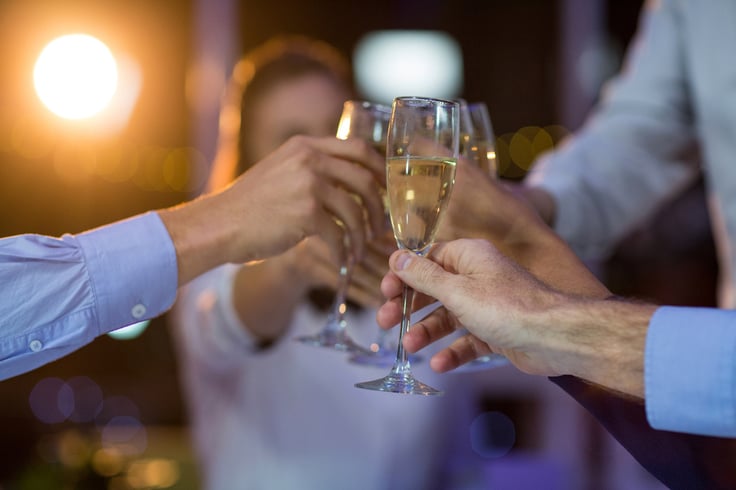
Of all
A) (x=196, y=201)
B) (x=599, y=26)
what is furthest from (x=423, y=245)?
(x=599, y=26)

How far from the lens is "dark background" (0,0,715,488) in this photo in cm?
543

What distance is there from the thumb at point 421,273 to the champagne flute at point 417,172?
0.25 ft

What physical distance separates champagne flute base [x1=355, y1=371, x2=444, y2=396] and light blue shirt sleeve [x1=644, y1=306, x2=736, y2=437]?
0.27 m

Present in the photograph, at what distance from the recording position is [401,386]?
1087mm

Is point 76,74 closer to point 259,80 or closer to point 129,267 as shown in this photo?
point 259,80

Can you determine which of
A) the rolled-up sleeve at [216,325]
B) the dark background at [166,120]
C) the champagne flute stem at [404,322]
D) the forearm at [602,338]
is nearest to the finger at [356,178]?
the champagne flute stem at [404,322]

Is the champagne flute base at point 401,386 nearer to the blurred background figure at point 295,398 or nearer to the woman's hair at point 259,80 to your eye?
the blurred background figure at point 295,398

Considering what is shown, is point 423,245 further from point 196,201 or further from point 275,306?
point 275,306

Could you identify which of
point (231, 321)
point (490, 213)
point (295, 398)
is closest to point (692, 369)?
point (490, 213)

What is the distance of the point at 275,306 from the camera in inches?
79.4

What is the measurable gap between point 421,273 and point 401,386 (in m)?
0.17

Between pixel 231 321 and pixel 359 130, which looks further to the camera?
pixel 231 321

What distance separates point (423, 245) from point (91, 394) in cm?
509

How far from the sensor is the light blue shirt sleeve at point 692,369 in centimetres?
88
